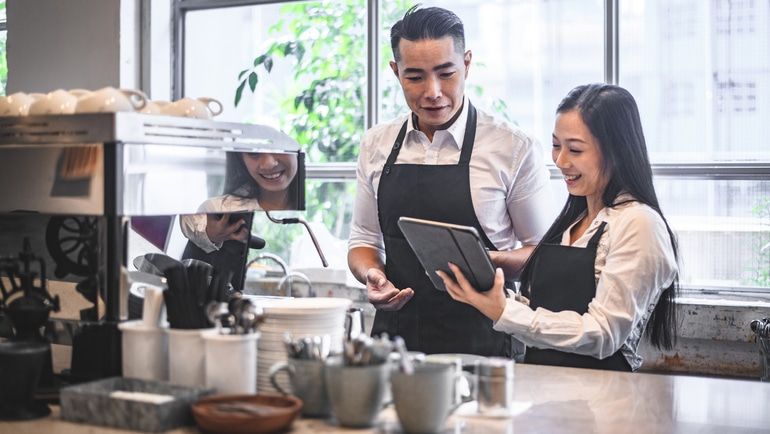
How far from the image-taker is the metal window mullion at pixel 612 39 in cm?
386

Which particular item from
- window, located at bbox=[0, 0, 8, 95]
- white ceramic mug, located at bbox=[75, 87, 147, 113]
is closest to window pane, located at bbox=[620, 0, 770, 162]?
white ceramic mug, located at bbox=[75, 87, 147, 113]

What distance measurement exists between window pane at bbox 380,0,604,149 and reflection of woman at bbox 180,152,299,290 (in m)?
1.67

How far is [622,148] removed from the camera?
8.57 feet

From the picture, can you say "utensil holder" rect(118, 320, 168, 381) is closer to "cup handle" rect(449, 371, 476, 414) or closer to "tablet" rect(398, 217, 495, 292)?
"cup handle" rect(449, 371, 476, 414)

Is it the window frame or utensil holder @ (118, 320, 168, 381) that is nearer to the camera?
utensil holder @ (118, 320, 168, 381)

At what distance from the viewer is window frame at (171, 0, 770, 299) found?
3699 millimetres

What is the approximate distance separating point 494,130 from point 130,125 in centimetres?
164

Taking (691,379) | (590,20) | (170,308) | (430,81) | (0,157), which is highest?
(590,20)

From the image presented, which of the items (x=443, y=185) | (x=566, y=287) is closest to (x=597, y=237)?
(x=566, y=287)

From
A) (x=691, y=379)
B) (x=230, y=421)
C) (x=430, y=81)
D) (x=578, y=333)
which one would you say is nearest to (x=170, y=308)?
(x=230, y=421)

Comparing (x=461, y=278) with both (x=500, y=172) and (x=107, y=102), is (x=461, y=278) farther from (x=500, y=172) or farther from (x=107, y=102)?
(x=107, y=102)

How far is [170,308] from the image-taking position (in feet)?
6.18

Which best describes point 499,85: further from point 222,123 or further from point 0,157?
point 0,157

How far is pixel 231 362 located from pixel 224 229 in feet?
2.44
